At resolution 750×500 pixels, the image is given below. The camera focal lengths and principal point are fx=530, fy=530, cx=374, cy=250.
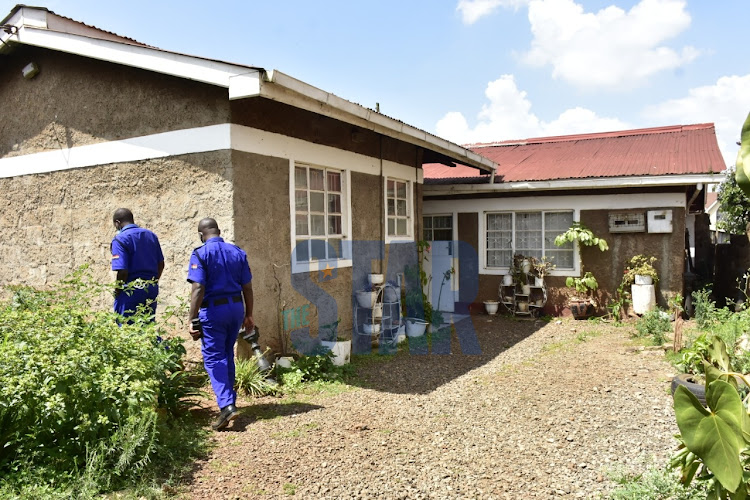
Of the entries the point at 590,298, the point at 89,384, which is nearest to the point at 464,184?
the point at 590,298

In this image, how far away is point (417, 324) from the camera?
29.0ft

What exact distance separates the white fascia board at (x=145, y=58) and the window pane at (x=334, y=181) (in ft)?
7.90

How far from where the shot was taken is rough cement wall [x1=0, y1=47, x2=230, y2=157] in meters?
6.07

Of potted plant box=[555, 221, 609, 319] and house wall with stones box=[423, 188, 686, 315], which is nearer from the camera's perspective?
house wall with stones box=[423, 188, 686, 315]

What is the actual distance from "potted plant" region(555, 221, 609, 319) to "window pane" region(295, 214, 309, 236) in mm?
5458

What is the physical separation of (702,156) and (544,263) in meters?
3.45

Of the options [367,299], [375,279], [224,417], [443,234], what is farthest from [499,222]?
[224,417]

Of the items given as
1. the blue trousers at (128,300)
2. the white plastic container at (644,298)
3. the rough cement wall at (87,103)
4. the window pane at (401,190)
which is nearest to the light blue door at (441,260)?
the window pane at (401,190)

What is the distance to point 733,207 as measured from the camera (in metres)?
14.1

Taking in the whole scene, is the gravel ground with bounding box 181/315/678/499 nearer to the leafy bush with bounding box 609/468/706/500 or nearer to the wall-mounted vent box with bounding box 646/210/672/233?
the leafy bush with bounding box 609/468/706/500

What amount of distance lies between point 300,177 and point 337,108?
119 centimetres

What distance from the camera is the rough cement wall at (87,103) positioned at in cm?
607

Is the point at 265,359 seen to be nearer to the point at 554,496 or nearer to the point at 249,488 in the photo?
the point at 249,488

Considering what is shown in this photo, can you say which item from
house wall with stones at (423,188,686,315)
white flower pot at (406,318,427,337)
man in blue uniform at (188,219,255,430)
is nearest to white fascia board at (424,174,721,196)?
house wall with stones at (423,188,686,315)
